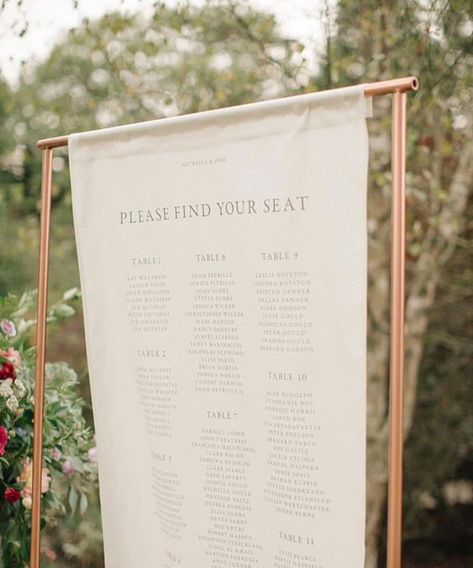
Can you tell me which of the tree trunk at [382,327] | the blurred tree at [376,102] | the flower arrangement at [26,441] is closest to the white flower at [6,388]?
the flower arrangement at [26,441]

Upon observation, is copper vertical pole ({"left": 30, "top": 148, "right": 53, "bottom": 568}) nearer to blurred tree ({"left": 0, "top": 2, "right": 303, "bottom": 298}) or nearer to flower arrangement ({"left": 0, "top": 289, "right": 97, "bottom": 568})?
flower arrangement ({"left": 0, "top": 289, "right": 97, "bottom": 568})

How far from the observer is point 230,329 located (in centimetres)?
142

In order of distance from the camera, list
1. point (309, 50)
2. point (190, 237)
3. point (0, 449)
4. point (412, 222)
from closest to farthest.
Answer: point (190, 237) → point (0, 449) → point (309, 50) → point (412, 222)

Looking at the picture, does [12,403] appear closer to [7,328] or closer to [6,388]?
[6,388]

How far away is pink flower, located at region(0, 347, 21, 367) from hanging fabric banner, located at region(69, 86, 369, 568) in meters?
0.40

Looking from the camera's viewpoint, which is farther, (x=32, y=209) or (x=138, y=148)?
(x=32, y=209)

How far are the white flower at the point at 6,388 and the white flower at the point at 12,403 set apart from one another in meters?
0.01

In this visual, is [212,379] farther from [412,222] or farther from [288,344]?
[412,222]

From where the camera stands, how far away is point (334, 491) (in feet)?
4.30

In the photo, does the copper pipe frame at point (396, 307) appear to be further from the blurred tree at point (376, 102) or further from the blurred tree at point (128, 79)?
the blurred tree at point (128, 79)

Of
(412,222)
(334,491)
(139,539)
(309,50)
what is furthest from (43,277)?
(412,222)

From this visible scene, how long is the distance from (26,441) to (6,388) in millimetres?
180

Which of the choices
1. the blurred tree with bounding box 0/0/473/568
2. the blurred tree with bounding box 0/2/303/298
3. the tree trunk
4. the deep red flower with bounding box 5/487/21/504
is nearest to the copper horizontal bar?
the deep red flower with bounding box 5/487/21/504

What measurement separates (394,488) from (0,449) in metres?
0.96
